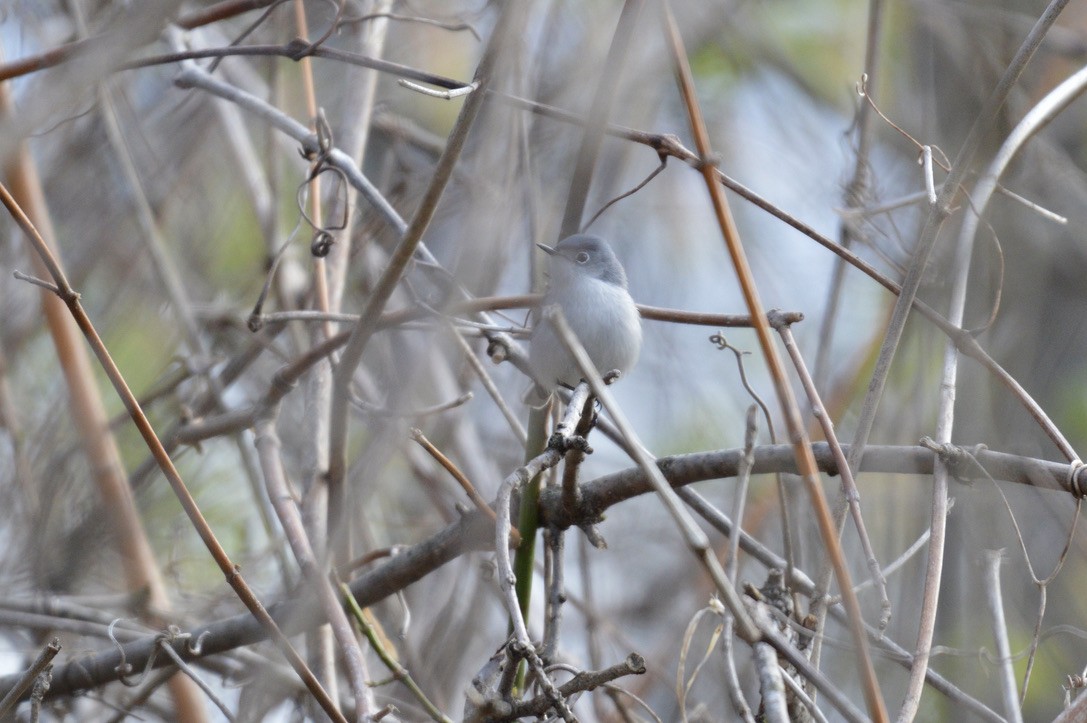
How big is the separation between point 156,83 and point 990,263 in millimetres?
3624

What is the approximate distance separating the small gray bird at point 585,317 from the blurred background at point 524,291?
20 centimetres

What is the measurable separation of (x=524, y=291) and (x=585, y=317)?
3.83 ft

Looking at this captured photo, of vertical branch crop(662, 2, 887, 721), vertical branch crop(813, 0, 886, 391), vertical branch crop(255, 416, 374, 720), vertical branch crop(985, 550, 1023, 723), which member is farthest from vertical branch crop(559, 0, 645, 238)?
vertical branch crop(813, 0, 886, 391)

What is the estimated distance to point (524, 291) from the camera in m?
3.82

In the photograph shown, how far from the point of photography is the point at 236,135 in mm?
3316

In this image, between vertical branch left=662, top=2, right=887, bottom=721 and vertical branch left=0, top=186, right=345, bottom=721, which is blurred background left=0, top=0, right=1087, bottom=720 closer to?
vertical branch left=0, top=186, right=345, bottom=721

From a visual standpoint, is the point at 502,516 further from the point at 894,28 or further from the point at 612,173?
the point at 894,28

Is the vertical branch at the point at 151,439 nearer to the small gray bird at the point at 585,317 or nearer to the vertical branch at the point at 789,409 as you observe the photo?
the vertical branch at the point at 789,409

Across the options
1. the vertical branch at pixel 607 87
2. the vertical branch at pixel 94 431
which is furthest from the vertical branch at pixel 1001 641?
the vertical branch at pixel 94 431

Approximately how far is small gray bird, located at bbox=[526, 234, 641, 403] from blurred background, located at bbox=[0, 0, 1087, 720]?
0.20 m

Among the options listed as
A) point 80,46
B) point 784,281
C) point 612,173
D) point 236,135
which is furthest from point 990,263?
point 80,46

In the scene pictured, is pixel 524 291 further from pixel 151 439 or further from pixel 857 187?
pixel 151 439

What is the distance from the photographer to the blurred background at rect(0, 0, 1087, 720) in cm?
282

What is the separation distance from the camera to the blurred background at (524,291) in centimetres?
282
